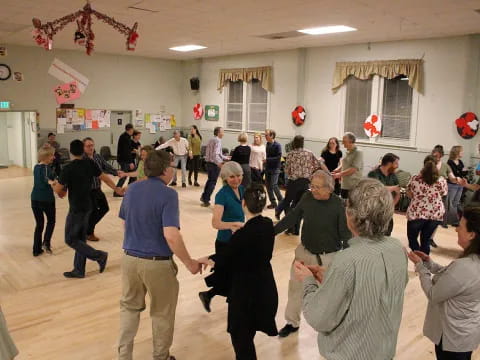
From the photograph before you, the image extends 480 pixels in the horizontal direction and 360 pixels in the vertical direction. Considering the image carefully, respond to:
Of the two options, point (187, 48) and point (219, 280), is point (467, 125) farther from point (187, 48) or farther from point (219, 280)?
point (187, 48)

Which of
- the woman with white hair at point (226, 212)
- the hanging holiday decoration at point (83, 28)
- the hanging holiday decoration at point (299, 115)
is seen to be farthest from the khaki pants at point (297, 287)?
the hanging holiday decoration at point (299, 115)

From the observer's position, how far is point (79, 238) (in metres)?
4.69

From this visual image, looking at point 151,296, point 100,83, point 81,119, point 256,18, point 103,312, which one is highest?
point 256,18

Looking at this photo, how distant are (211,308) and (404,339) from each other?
5.51 ft

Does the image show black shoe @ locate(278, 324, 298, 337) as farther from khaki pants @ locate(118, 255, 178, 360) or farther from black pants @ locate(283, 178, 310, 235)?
black pants @ locate(283, 178, 310, 235)

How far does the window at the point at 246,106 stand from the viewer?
1198 cm

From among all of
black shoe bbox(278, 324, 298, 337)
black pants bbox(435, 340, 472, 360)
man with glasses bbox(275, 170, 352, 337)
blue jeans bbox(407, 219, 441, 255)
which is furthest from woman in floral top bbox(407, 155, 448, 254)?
black pants bbox(435, 340, 472, 360)

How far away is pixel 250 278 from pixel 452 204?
592cm

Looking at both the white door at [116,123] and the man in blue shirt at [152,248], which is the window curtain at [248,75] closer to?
the white door at [116,123]

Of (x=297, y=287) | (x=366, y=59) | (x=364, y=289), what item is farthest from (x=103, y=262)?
(x=366, y=59)

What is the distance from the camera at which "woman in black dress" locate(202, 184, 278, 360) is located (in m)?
2.55

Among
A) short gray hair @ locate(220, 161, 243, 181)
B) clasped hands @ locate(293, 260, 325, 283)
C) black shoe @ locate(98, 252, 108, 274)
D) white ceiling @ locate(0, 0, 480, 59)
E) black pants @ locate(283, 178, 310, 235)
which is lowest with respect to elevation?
black shoe @ locate(98, 252, 108, 274)

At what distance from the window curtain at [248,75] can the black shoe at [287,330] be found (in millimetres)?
8533

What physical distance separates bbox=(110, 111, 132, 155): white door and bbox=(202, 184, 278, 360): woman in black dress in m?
11.1
